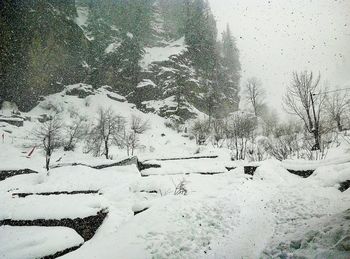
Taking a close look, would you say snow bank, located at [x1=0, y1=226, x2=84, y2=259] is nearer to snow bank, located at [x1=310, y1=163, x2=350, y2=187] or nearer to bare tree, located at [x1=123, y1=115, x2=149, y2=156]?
snow bank, located at [x1=310, y1=163, x2=350, y2=187]

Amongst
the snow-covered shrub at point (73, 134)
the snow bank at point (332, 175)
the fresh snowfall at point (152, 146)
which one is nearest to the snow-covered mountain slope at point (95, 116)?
the fresh snowfall at point (152, 146)

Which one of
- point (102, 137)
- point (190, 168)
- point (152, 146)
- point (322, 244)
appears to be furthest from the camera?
point (152, 146)

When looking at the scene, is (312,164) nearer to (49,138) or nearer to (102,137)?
(49,138)

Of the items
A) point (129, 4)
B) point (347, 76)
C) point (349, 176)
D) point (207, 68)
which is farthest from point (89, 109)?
point (347, 76)

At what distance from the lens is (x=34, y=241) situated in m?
5.75

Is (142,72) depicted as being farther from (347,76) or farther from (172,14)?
(347,76)

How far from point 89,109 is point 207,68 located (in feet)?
96.7

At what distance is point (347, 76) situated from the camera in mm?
58906

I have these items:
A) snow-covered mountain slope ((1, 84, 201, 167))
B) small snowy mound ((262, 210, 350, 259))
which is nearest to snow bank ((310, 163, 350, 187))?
small snowy mound ((262, 210, 350, 259))

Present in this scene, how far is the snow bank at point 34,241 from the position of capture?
211 inches

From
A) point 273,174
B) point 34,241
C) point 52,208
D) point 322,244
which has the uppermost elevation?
point 273,174

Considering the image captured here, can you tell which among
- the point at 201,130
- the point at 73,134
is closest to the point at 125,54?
the point at 201,130

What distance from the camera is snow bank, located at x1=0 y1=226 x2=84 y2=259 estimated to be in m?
5.37

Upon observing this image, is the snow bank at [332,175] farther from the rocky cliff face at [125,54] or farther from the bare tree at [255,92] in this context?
the bare tree at [255,92]
